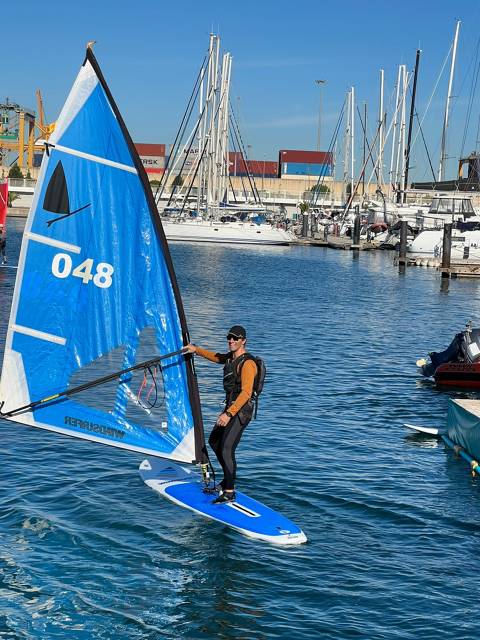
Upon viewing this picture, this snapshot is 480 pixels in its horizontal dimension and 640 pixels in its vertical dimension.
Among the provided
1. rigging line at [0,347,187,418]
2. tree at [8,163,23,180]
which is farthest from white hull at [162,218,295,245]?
tree at [8,163,23,180]

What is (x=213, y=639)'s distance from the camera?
30.8 ft

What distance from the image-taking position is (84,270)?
1120cm

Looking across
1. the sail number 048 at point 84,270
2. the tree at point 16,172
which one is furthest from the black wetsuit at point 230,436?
the tree at point 16,172

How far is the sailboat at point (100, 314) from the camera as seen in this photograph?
35.8 feet

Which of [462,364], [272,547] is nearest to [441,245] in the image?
[462,364]

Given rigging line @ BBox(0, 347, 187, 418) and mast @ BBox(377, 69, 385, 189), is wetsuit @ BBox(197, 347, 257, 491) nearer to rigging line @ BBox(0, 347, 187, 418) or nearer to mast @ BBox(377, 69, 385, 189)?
rigging line @ BBox(0, 347, 187, 418)

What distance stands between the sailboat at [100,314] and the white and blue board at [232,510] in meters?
0.03

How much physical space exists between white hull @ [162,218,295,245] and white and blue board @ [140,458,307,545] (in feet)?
230

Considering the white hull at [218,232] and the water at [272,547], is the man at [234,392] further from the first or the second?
the white hull at [218,232]

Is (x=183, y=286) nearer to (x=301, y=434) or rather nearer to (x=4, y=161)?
(x=301, y=434)

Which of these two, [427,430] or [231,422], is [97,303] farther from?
[427,430]

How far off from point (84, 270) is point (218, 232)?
2868 inches

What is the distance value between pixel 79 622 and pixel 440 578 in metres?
4.11

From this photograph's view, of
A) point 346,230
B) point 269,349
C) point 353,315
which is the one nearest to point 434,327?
point 353,315
